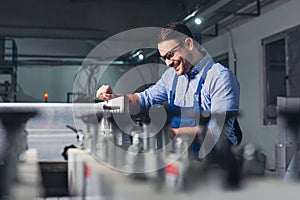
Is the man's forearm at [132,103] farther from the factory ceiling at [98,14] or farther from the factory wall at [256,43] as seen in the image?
the factory ceiling at [98,14]

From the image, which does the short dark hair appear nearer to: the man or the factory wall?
the man

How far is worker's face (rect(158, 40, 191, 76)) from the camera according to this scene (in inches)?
27.1

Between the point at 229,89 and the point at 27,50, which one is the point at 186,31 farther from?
the point at 27,50

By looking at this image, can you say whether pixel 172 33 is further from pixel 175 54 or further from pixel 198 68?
pixel 198 68

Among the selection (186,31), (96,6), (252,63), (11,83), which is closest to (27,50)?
(11,83)

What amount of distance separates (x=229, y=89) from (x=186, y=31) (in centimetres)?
13

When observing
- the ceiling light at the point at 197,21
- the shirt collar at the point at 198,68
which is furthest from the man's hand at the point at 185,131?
the ceiling light at the point at 197,21

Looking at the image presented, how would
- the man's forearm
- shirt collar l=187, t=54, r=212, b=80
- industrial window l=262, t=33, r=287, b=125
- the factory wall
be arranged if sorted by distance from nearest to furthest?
the man's forearm < shirt collar l=187, t=54, r=212, b=80 < the factory wall < industrial window l=262, t=33, r=287, b=125

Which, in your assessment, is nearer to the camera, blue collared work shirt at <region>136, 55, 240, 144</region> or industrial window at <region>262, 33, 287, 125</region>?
blue collared work shirt at <region>136, 55, 240, 144</region>

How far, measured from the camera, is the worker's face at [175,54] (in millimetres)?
688

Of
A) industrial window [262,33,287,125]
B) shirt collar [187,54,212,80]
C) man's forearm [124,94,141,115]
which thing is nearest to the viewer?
man's forearm [124,94,141,115]

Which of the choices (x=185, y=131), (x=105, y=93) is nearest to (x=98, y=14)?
(x=105, y=93)

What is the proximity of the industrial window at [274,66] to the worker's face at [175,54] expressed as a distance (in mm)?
3452

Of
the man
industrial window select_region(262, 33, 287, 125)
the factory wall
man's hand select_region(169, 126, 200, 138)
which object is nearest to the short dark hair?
the man
